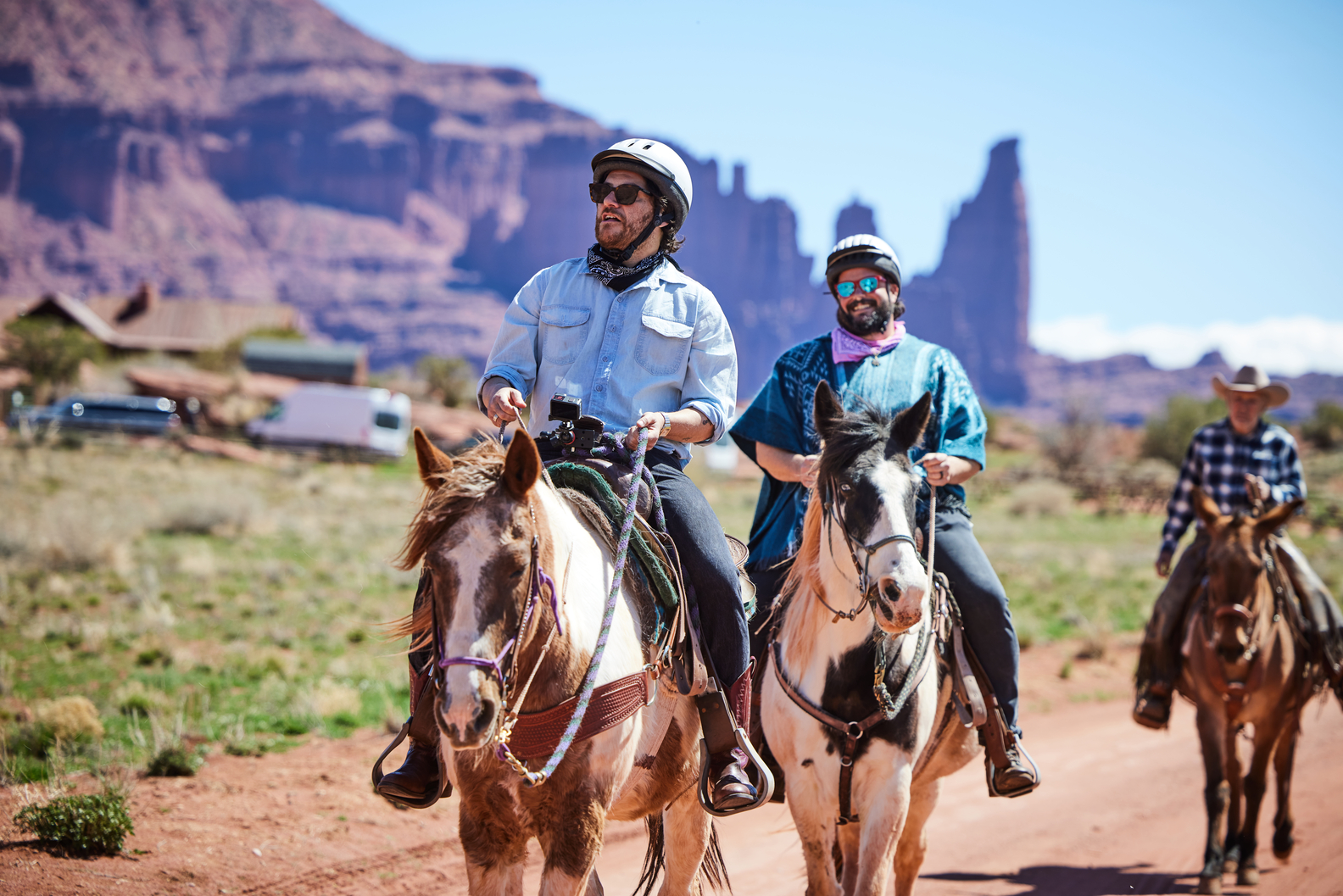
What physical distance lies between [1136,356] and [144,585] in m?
182

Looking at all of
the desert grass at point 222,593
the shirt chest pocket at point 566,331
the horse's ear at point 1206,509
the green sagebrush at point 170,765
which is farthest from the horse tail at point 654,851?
the horse's ear at point 1206,509

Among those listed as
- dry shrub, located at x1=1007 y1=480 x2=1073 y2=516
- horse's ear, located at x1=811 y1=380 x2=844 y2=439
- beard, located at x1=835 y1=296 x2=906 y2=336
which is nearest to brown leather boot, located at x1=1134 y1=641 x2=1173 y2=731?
beard, located at x1=835 y1=296 x2=906 y2=336

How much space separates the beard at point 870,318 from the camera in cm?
500

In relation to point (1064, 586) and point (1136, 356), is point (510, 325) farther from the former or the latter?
point (1136, 356)

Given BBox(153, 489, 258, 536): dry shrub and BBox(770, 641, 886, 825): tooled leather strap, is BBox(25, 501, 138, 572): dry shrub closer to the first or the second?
BBox(153, 489, 258, 536): dry shrub

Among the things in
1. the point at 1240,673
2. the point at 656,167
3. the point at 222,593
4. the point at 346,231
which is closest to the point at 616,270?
the point at 656,167

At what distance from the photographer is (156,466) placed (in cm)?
2925

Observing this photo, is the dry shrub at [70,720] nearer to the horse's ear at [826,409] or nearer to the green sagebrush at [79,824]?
the green sagebrush at [79,824]

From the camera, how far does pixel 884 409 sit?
187 inches

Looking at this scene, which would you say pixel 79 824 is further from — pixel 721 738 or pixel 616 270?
pixel 616 270

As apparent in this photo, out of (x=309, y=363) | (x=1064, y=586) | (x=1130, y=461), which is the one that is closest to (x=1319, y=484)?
(x=1130, y=461)

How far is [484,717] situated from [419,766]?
107 centimetres

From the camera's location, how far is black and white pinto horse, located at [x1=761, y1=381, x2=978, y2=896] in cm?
383

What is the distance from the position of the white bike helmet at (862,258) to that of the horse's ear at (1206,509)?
353 centimetres
